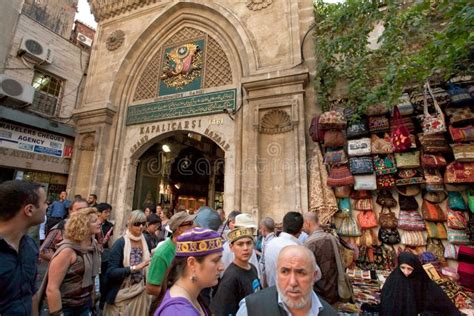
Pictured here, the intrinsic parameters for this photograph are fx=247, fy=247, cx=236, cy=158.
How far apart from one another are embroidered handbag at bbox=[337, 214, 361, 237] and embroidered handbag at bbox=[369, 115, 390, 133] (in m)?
1.90

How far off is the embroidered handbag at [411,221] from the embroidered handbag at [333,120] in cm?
213

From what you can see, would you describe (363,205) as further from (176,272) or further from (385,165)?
(176,272)

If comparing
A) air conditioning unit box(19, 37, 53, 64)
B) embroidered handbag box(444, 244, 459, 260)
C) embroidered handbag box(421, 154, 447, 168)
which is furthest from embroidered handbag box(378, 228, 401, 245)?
air conditioning unit box(19, 37, 53, 64)

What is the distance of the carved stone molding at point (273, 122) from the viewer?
648cm

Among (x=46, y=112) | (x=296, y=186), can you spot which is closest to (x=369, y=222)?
(x=296, y=186)

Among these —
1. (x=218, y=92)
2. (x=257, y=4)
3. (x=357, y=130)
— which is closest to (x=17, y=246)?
(x=357, y=130)

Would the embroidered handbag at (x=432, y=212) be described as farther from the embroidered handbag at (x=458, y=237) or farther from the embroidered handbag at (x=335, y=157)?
the embroidered handbag at (x=335, y=157)

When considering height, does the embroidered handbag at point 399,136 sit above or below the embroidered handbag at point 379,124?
below

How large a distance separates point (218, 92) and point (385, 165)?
4.84 metres

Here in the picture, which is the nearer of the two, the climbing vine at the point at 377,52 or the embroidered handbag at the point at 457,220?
the climbing vine at the point at 377,52

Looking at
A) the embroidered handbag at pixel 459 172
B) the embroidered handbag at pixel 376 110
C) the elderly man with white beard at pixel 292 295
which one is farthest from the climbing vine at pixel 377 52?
the elderly man with white beard at pixel 292 295

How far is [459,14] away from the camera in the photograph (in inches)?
111

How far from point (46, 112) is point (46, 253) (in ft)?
27.9

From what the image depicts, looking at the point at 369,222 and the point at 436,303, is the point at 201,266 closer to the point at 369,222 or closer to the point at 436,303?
the point at 436,303
